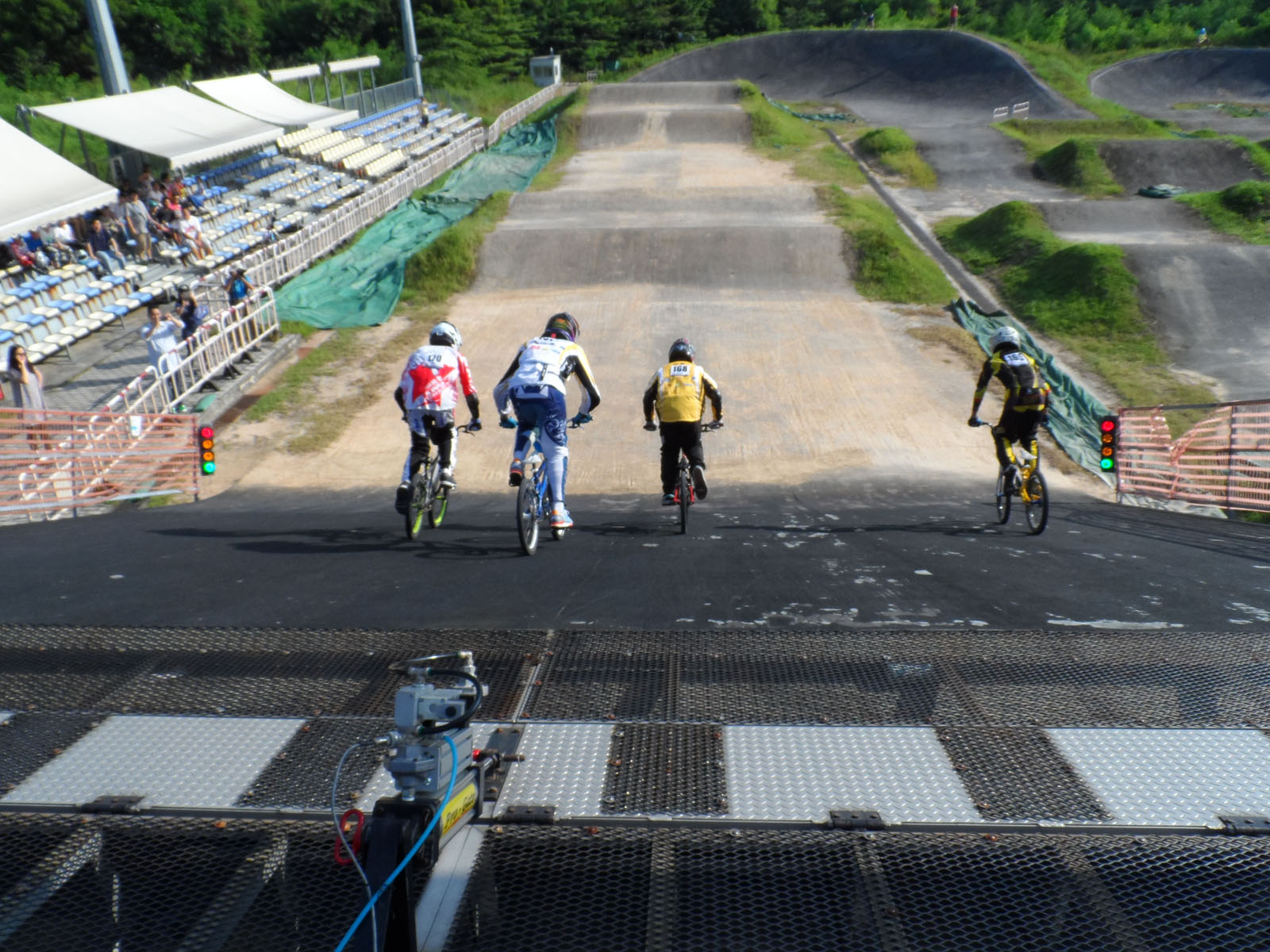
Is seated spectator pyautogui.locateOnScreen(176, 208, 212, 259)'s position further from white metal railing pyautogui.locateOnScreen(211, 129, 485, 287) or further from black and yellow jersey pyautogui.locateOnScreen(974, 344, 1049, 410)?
black and yellow jersey pyautogui.locateOnScreen(974, 344, 1049, 410)

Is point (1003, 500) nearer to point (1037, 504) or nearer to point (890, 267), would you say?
point (1037, 504)

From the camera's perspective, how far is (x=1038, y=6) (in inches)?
2977

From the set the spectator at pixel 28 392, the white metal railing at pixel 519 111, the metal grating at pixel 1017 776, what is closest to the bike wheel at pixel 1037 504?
the metal grating at pixel 1017 776

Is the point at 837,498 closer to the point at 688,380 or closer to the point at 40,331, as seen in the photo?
the point at 688,380

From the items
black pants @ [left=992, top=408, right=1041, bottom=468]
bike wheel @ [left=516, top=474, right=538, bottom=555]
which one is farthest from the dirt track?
bike wheel @ [left=516, top=474, right=538, bottom=555]

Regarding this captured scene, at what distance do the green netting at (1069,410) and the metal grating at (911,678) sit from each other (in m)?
9.72

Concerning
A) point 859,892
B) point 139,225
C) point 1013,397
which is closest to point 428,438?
point 1013,397

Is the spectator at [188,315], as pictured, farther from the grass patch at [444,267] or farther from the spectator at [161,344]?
the grass patch at [444,267]

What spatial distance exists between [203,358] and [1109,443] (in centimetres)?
1415

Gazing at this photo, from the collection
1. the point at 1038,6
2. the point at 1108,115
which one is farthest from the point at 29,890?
the point at 1038,6

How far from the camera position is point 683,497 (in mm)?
10086

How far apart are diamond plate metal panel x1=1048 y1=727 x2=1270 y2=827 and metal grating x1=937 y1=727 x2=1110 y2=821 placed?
76mm

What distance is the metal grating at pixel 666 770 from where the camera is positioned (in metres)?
3.87

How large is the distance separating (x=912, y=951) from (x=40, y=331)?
20133 millimetres
